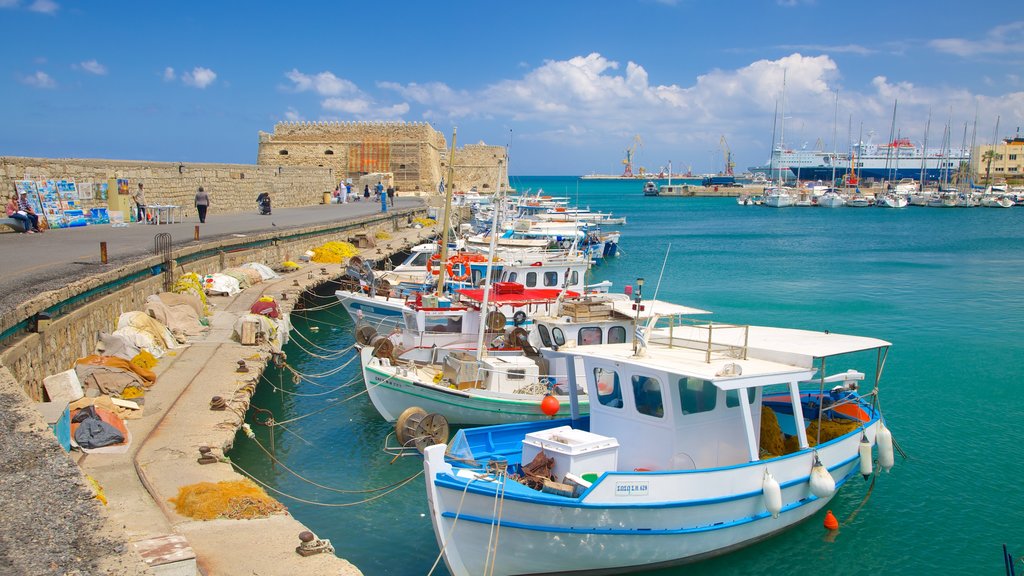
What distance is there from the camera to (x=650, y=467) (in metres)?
9.82

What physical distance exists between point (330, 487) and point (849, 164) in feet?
516

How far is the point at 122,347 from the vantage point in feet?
45.7

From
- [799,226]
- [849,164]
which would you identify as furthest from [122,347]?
[849,164]

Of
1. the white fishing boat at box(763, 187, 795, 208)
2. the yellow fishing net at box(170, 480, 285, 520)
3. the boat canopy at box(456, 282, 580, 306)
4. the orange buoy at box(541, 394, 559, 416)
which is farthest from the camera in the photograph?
the white fishing boat at box(763, 187, 795, 208)

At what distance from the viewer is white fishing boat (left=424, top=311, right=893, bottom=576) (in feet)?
28.5

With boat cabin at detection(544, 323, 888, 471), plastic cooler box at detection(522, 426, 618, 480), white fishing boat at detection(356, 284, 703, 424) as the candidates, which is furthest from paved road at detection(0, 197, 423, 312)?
boat cabin at detection(544, 323, 888, 471)

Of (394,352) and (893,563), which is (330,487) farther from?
(893,563)

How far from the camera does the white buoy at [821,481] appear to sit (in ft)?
32.8

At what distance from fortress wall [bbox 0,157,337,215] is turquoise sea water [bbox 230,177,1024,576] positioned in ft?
28.4

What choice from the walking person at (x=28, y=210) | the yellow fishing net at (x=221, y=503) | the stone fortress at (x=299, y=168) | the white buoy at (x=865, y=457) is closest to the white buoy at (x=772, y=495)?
the white buoy at (x=865, y=457)

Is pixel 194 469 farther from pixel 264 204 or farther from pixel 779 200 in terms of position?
pixel 779 200

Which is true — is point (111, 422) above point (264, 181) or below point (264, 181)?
below

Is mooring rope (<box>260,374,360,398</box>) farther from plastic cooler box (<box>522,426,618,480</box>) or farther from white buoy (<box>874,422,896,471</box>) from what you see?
white buoy (<box>874,422,896,471</box>)

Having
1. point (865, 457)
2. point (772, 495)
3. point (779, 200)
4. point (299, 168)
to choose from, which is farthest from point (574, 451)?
point (779, 200)
